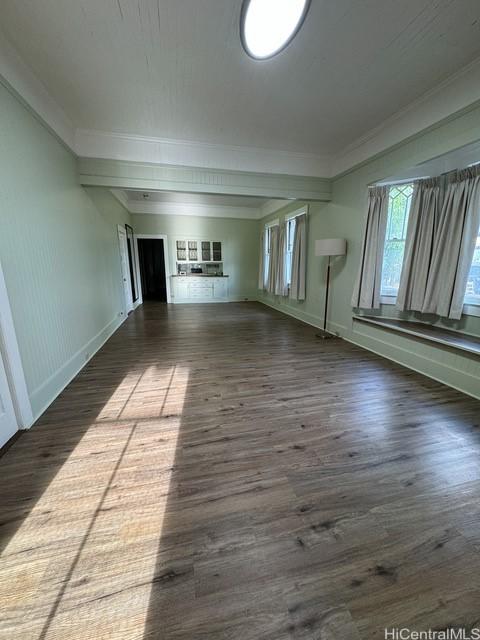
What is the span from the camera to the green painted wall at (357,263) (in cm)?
255

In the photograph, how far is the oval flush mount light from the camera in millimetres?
1683

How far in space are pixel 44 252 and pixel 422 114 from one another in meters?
4.11

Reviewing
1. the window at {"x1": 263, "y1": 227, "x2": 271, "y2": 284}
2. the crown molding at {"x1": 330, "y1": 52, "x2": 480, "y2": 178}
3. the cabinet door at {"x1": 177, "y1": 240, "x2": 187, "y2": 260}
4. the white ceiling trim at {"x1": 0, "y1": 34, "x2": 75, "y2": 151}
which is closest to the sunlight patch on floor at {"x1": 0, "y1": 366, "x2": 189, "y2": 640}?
the white ceiling trim at {"x1": 0, "y1": 34, "x2": 75, "y2": 151}

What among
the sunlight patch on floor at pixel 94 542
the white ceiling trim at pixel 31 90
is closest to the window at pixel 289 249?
the white ceiling trim at pixel 31 90

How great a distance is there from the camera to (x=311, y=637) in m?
0.88

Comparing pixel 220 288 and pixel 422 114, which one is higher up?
pixel 422 114

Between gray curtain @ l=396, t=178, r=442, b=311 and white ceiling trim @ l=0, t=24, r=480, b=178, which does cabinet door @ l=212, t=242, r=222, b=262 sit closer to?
white ceiling trim @ l=0, t=24, r=480, b=178

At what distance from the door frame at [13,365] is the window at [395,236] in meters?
4.38

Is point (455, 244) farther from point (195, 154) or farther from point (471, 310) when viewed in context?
point (195, 154)

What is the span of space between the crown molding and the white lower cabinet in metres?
5.09

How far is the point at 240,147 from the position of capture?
3.75 meters

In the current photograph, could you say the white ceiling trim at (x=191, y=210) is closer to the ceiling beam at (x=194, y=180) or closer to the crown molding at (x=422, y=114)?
the ceiling beam at (x=194, y=180)

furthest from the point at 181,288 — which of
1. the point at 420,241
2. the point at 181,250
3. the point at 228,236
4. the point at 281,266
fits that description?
the point at 420,241

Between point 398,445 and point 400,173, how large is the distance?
3.14 m
